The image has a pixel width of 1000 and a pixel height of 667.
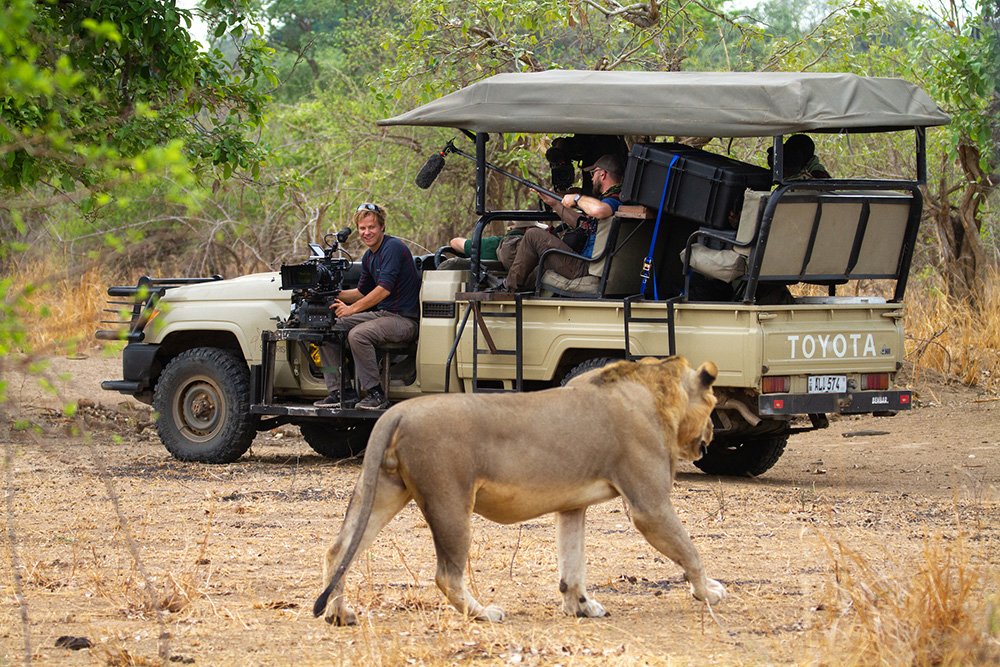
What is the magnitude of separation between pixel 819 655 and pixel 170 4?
6.59 metres

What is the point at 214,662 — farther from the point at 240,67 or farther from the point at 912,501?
the point at 240,67

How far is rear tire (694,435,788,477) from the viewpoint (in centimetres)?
1066

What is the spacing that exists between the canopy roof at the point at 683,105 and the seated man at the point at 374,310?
989 mm

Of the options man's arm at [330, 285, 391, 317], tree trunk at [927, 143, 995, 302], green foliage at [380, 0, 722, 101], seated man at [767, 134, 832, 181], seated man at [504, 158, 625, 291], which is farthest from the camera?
tree trunk at [927, 143, 995, 302]

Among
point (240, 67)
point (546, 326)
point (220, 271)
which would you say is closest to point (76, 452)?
point (240, 67)

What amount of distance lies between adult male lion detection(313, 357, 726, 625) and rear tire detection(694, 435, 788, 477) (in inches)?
178

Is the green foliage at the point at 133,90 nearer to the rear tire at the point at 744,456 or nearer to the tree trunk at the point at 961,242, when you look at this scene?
the rear tire at the point at 744,456

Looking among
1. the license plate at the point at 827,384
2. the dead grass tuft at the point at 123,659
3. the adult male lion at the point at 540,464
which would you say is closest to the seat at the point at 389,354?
the license plate at the point at 827,384

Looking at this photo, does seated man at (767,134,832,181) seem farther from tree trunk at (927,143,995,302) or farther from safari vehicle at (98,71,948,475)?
tree trunk at (927,143,995,302)

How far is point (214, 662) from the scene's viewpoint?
17.7ft

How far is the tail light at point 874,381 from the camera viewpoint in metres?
9.70

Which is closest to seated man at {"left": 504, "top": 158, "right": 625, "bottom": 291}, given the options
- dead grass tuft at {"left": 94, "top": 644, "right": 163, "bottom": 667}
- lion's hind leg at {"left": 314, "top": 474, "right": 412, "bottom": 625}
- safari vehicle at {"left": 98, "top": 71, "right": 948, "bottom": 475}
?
safari vehicle at {"left": 98, "top": 71, "right": 948, "bottom": 475}

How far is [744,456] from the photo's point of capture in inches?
424

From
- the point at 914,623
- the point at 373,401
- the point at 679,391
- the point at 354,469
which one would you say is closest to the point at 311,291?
the point at 373,401
